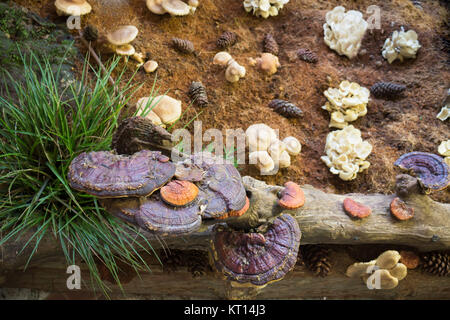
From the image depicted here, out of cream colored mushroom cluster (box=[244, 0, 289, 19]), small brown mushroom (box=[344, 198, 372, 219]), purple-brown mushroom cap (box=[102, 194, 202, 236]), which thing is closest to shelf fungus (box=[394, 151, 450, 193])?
small brown mushroom (box=[344, 198, 372, 219])

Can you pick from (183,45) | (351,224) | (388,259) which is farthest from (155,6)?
(388,259)

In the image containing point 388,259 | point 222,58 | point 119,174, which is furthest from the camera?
point 222,58

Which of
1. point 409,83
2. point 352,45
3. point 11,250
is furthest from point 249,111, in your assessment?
point 11,250

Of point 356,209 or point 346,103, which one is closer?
point 356,209

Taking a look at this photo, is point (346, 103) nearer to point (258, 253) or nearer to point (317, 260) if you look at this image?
point (317, 260)

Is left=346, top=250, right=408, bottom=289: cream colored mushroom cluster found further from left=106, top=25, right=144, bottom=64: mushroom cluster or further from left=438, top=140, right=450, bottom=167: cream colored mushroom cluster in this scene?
left=106, top=25, right=144, bottom=64: mushroom cluster

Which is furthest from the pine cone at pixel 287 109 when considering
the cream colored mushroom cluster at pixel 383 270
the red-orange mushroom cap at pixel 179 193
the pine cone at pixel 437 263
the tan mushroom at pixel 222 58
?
the red-orange mushroom cap at pixel 179 193
